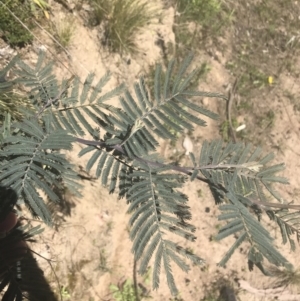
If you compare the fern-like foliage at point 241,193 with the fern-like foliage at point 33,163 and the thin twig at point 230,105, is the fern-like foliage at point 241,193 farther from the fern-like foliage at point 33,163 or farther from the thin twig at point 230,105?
the thin twig at point 230,105

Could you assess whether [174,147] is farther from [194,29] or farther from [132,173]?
[132,173]

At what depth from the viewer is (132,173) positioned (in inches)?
50.9

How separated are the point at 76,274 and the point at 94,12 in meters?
1.84

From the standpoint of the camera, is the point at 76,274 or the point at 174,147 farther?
the point at 174,147

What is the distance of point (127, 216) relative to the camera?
117 inches

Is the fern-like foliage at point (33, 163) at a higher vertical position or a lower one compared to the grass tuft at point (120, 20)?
lower

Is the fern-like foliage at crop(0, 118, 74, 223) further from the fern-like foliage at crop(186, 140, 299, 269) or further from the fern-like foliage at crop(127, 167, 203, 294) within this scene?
the fern-like foliage at crop(186, 140, 299, 269)

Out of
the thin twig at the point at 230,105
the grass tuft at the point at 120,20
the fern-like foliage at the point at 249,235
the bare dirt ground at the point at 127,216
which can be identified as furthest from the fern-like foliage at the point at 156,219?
the thin twig at the point at 230,105

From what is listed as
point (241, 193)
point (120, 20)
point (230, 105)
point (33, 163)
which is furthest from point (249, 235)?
point (230, 105)

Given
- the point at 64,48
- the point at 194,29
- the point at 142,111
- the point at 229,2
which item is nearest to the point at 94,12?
the point at 64,48

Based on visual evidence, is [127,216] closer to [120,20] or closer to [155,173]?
[120,20]

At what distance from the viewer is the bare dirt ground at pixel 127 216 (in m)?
2.67

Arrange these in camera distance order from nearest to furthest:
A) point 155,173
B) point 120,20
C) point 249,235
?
point 249,235 → point 155,173 → point 120,20

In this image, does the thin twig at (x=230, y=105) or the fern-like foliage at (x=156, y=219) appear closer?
the fern-like foliage at (x=156, y=219)
